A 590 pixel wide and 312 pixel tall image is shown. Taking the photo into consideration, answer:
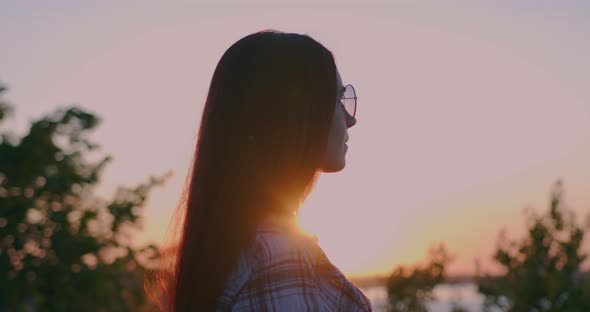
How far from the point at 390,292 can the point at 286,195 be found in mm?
12478

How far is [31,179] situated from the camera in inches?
395

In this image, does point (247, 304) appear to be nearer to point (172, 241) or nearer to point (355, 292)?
point (355, 292)

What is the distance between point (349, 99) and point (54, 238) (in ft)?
28.5

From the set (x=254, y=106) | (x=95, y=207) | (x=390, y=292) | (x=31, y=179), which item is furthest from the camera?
(x=390, y=292)

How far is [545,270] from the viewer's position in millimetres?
9797

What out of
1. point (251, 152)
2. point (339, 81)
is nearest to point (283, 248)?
point (251, 152)

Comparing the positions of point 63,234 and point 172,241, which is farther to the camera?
point 63,234

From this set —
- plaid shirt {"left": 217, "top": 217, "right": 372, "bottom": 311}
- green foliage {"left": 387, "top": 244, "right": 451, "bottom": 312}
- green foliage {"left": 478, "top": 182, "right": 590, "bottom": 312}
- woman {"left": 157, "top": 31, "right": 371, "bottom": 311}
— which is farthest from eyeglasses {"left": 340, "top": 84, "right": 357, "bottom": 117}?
green foliage {"left": 387, "top": 244, "right": 451, "bottom": 312}

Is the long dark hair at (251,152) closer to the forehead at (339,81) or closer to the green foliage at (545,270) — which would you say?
the forehead at (339,81)

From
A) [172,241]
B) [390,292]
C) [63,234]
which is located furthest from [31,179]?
[172,241]

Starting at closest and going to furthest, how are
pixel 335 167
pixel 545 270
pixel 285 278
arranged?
pixel 285 278 < pixel 335 167 < pixel 545 270

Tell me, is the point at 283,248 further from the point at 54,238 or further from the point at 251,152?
the point at 54,238

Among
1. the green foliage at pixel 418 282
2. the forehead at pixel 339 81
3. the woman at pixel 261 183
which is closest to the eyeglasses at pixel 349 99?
the forehead at pixel 339 81

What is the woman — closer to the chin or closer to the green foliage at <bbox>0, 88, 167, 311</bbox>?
the chin
